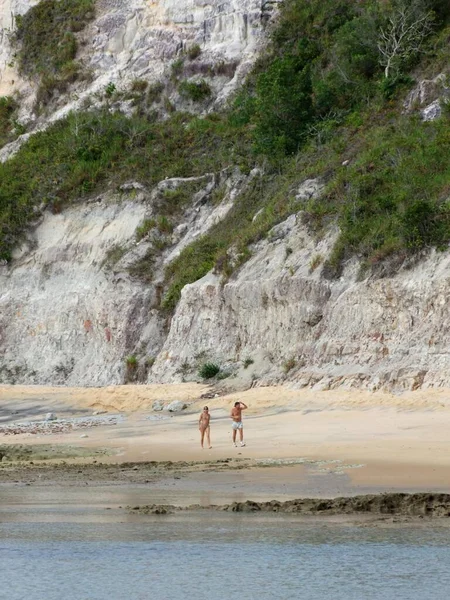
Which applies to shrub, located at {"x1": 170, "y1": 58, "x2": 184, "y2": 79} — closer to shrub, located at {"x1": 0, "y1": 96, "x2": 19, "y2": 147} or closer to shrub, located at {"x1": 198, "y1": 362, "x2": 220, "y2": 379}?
shrub, located at {"x1": 0, "y1": 96, "x2": 19, "y2": 147}

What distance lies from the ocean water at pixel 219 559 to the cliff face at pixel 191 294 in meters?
9.98

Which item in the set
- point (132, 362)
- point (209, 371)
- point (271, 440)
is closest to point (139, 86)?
point (132, 362)

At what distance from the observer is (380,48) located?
120 ft

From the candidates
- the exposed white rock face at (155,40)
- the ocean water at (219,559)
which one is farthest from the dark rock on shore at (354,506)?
the exposed white rock face at (155,40)

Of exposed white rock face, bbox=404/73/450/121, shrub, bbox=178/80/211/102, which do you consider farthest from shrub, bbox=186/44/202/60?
exposed white rock face, bbox=404/73/450/121

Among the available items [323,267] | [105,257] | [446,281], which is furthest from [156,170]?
[446,281]

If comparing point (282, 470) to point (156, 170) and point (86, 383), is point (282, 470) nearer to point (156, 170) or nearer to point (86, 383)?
point (86, 383)

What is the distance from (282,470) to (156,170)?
23.3 m

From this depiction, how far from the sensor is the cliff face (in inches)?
991

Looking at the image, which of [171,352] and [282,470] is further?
[171,352]

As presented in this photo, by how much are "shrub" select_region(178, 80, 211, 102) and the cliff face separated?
485mm

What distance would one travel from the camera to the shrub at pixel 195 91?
4316cm

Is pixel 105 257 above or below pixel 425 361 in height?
above

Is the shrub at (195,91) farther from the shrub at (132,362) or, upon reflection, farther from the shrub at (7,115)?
the shrub at (132,362)
